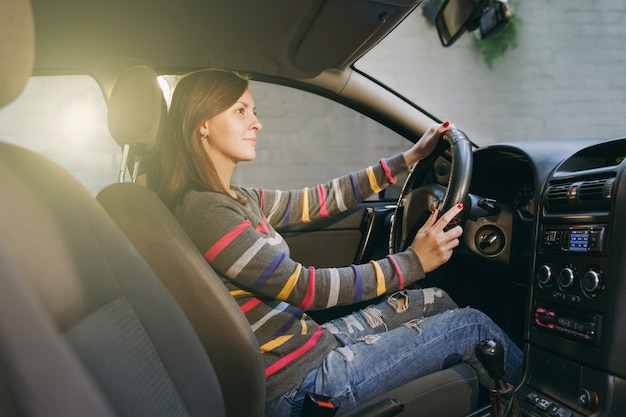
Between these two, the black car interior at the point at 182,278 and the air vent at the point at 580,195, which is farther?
the air vent at the point at 580,195

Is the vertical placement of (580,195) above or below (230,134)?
below

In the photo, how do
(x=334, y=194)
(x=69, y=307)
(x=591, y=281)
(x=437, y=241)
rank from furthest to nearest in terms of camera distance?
Result: 1. (x=334, y=194)
2. (x=437, y=241)
3. (x=591, y=281)
4. (x=69, y=307)

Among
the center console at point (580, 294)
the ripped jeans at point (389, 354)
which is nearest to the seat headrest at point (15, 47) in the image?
the ripped jeans at point (389, 354)

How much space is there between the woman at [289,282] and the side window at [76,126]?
1.11 ft

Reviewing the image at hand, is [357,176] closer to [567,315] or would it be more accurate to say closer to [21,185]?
[567,315]

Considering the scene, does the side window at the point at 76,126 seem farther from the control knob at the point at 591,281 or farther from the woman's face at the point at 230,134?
the control knob at the point at 591,281

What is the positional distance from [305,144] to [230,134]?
62.3 inches

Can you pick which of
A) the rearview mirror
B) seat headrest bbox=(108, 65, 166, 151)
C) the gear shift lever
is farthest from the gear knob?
seat headrest bbox=(108, 65, 166, 151)

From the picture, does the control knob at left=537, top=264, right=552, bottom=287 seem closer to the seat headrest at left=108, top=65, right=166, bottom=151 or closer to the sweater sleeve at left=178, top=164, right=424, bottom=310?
the sweater sleeve at left=178, top=164, right=424, bottom=310

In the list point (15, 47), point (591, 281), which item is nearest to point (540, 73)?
point (591, 281)

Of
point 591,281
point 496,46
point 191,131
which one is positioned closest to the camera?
point 591,281

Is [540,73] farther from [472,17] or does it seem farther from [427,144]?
[472,17]

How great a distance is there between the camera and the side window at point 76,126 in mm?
1649

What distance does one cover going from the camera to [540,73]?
4.42m
